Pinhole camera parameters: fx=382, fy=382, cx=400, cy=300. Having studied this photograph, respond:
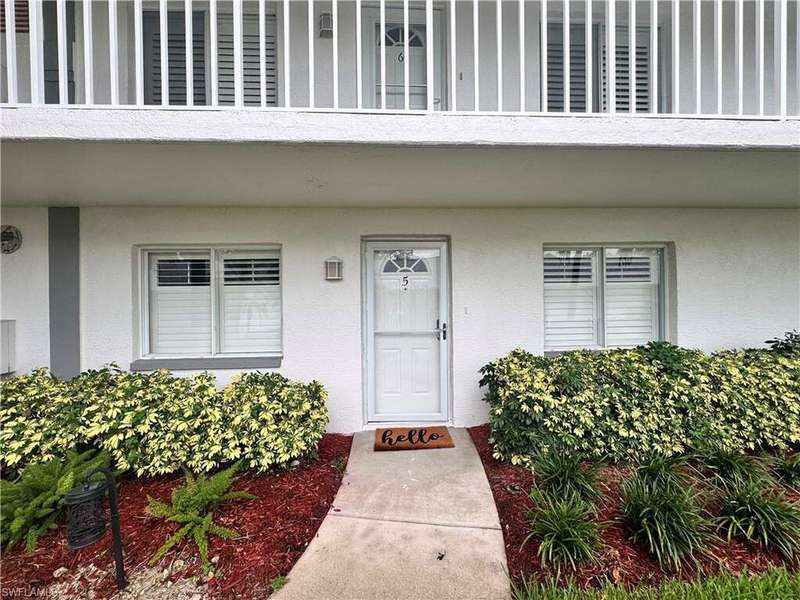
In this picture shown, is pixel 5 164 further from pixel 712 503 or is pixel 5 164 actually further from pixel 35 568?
pixel 712 503

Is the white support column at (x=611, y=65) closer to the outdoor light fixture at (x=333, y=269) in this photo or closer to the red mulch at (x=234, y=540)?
the outdoor light fixture at (x=333, y=269)

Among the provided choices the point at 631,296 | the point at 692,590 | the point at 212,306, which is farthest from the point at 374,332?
the point at 692,590

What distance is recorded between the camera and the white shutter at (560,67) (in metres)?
4.45

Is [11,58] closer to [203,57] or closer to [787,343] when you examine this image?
[203,57]

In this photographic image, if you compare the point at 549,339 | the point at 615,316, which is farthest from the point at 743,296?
the point at 549,339

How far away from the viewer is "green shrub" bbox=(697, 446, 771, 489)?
3.00 metres

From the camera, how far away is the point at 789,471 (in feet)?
10.5

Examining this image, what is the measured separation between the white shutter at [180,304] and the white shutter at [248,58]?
1.90 meters

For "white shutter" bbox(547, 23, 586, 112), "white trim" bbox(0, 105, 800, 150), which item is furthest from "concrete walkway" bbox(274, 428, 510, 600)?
"white shutter" bbox(547, 23, 586, 112)

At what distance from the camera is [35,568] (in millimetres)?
2414

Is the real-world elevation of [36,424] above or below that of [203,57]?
below

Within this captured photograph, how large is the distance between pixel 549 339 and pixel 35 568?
4.88m

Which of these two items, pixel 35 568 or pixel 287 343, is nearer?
pixel 35 568

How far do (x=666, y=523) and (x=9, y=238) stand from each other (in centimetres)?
656
